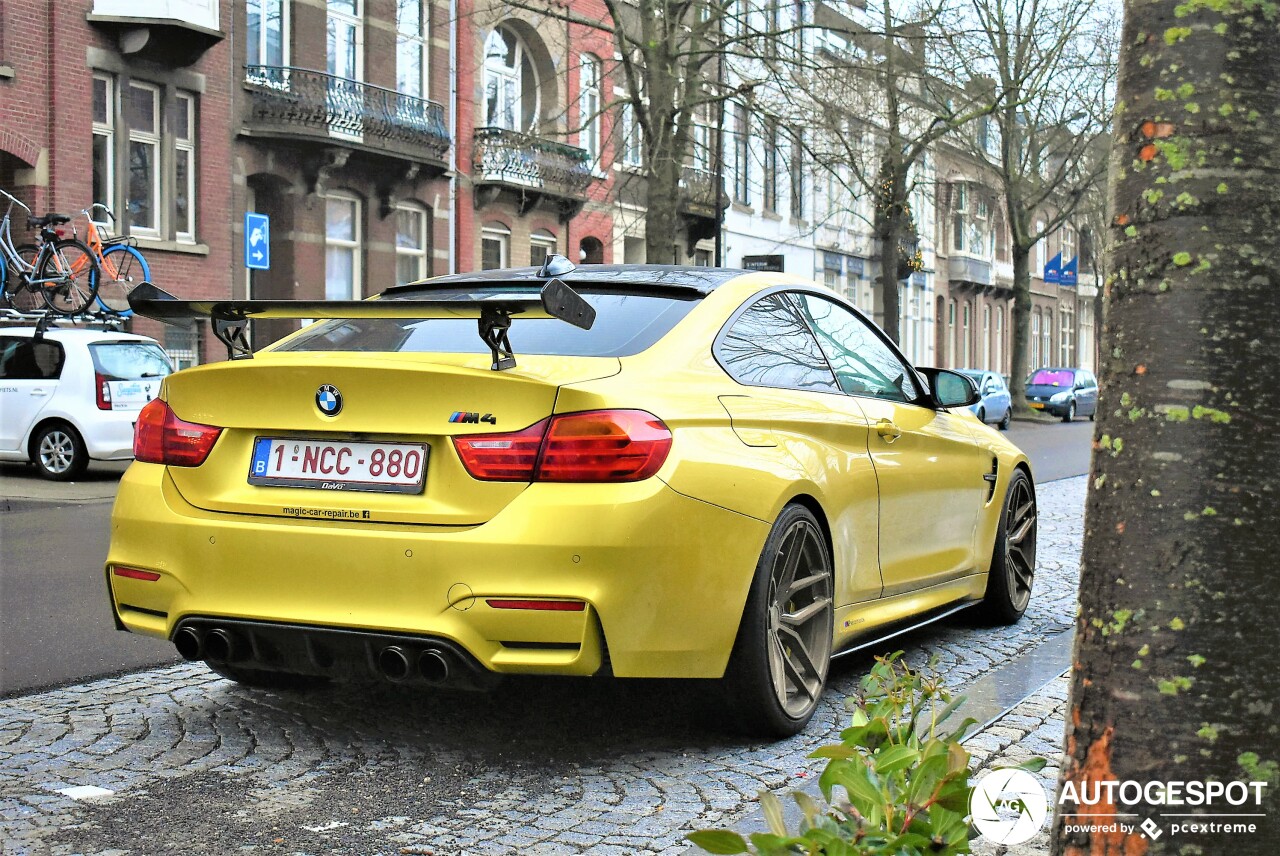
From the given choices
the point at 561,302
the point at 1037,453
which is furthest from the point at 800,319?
the point at 1037,453

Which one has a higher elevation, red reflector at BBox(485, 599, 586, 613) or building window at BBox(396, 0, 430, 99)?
building window at BBox(396, 0, 430, 99)

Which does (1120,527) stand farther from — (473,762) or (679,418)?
(473,762)

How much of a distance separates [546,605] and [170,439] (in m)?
1.34

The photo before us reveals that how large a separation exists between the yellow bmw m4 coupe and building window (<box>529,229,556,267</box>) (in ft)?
91.7

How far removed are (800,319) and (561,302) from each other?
1860 millimetres

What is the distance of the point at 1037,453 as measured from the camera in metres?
23.8

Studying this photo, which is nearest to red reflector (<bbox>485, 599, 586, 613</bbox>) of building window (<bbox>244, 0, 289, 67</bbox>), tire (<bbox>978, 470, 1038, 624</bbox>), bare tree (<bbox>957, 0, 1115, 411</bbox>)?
tire (<bbox>978, 470, 1038, 624</bbox>)

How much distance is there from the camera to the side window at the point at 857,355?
223 inches

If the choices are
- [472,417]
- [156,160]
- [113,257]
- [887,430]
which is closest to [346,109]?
[156,160]

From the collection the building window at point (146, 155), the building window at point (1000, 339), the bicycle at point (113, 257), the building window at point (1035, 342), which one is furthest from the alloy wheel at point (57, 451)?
the building window at point (1035, 342)

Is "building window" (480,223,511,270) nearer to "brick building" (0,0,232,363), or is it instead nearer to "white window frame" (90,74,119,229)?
"brick building" (0,0,232,363)

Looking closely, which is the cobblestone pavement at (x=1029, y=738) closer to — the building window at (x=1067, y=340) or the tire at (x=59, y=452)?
the tire at (x=59, y=452)

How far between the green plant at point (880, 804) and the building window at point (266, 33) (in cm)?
2433

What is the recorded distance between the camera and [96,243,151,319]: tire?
21031 mm
